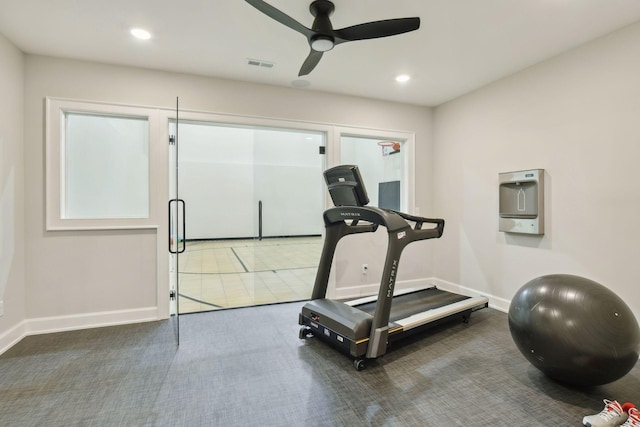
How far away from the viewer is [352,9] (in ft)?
7.56

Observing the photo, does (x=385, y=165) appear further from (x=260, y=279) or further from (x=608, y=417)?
(x=608, y=417)

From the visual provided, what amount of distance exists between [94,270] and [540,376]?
13.0 ft

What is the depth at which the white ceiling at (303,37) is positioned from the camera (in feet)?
7.47

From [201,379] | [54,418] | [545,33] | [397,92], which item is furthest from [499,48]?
[54,418]

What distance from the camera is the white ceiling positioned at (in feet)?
7.47

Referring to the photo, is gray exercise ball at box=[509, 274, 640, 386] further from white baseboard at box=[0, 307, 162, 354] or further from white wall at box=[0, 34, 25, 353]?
white wall at box=[0, 34, 25, 353]

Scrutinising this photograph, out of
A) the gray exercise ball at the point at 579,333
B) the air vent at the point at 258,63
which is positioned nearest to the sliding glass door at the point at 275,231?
the air vent at the point at 258,63

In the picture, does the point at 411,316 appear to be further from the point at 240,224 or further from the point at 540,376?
the point at 240,224

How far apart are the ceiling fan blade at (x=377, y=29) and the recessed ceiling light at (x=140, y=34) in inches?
64.8

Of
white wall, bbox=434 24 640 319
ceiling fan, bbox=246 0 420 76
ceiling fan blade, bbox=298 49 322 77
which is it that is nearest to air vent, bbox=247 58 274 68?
ceiling fan blade, bbox=298 49 322 77

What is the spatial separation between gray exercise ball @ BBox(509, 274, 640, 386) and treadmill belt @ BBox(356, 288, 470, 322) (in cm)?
104

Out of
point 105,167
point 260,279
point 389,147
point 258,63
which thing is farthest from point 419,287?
point 105,167

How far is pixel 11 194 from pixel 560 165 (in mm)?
5029

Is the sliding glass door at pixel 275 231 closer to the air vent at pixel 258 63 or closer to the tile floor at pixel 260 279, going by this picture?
→ the tile floor at pixel 260 279
